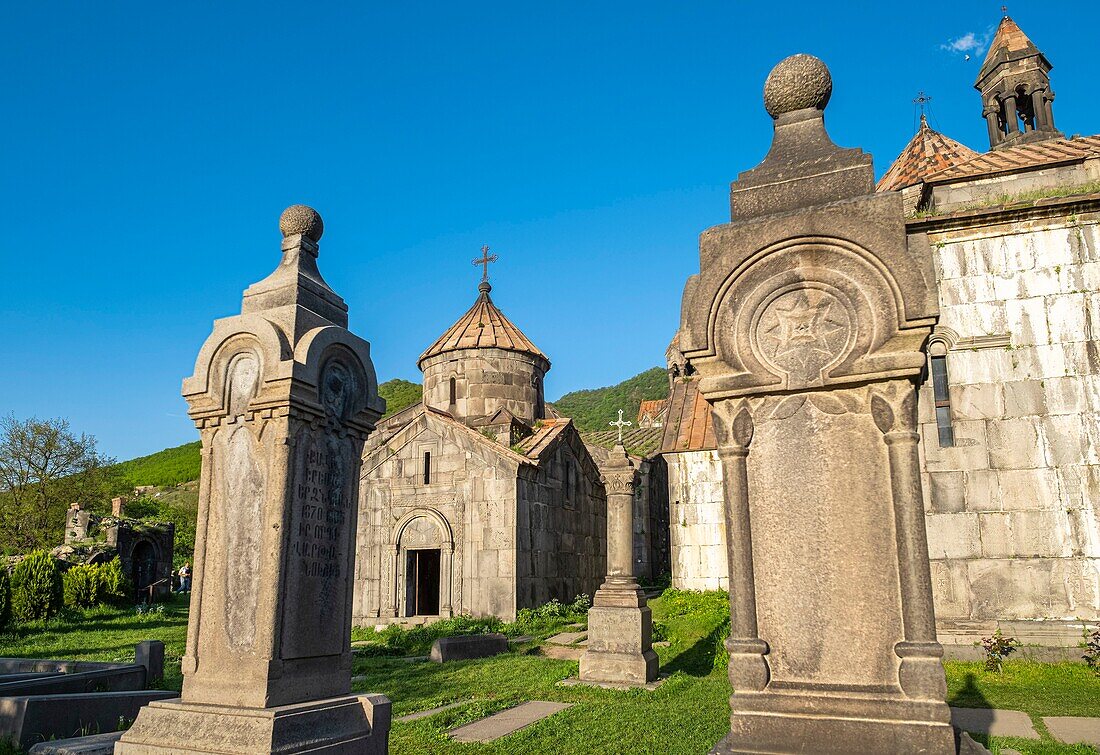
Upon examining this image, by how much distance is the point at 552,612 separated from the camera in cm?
1628

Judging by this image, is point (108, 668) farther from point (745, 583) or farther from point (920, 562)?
point (920, 562)

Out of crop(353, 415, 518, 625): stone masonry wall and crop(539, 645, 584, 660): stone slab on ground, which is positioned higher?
crop(353, 415, 518, 625): stone masonry wall

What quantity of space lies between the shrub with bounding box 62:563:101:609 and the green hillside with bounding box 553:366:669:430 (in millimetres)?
49969

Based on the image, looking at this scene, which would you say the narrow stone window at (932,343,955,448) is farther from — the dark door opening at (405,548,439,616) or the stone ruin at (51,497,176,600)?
the stone ruin at (51,497,176,600)

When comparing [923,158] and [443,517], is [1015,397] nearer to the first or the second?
[923,158]

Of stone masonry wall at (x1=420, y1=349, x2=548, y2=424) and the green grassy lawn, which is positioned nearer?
the green grassy lawn

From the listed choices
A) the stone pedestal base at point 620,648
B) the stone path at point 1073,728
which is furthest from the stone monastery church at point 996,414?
the stone pedestal base at point 620,648

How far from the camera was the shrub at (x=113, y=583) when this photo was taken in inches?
814

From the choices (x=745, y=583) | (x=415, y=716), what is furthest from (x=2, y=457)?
(x=745, y=583)

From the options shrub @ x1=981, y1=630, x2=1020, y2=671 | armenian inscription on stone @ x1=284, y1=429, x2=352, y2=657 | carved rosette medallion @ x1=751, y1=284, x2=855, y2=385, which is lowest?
shrub @ x1=981, y1=630, x2=1020, y2=671

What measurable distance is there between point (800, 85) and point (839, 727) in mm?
3325

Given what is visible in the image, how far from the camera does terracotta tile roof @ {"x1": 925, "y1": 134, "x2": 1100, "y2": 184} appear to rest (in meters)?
10.2

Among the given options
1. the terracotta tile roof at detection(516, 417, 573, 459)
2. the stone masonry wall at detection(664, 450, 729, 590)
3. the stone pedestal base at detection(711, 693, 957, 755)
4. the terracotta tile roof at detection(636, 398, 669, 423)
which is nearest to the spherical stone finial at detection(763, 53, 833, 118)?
the stone pedestal base at detection(711, 693, 957, 755)

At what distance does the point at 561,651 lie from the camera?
12133 mm
